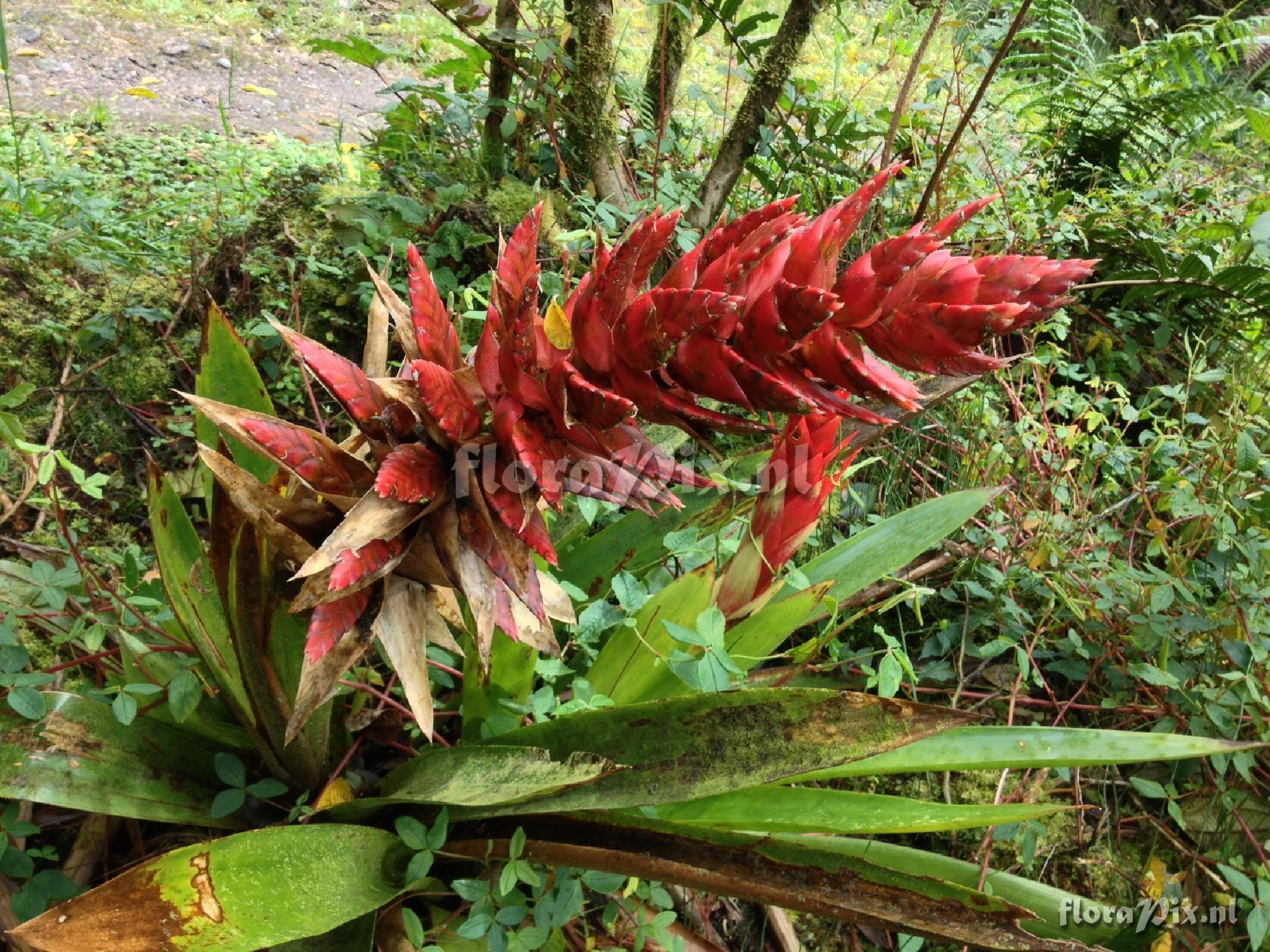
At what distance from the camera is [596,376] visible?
94 centimetres

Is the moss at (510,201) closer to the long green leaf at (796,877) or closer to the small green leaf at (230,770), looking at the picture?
the small green leaf at (230,770)

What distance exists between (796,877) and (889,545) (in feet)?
2.44

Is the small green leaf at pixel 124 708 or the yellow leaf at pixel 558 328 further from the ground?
the yellow leaf at pixel 558 328

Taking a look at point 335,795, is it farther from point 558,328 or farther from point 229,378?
point 558,328

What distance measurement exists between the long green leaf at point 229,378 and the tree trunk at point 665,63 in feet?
5.50

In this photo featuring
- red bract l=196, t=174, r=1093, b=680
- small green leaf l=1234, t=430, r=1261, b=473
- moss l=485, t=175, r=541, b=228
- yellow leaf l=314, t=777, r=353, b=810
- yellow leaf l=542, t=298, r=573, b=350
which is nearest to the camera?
red bract l=196, t=174, r=1093, b=680

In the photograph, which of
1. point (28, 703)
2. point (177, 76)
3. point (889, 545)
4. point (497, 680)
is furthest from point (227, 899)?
point (177, 76)

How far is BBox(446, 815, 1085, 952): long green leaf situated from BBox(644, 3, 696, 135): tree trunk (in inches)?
83.5

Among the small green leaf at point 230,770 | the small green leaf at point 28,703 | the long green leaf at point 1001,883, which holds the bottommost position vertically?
the long green leaf at point 1001,883

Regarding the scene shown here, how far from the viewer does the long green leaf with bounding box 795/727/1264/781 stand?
1262mm

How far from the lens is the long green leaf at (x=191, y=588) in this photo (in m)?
1.32

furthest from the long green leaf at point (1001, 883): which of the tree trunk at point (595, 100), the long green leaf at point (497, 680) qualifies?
the tree trunk at point (595, 100)

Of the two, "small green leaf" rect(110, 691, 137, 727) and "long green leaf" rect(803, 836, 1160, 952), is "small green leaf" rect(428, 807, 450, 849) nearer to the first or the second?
"small green leaf" rect(110, 691, 137, 727)

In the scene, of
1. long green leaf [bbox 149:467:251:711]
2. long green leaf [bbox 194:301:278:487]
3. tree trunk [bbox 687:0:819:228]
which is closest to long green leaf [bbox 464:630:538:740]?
long green leaf [bbox 149:467:251:711]
